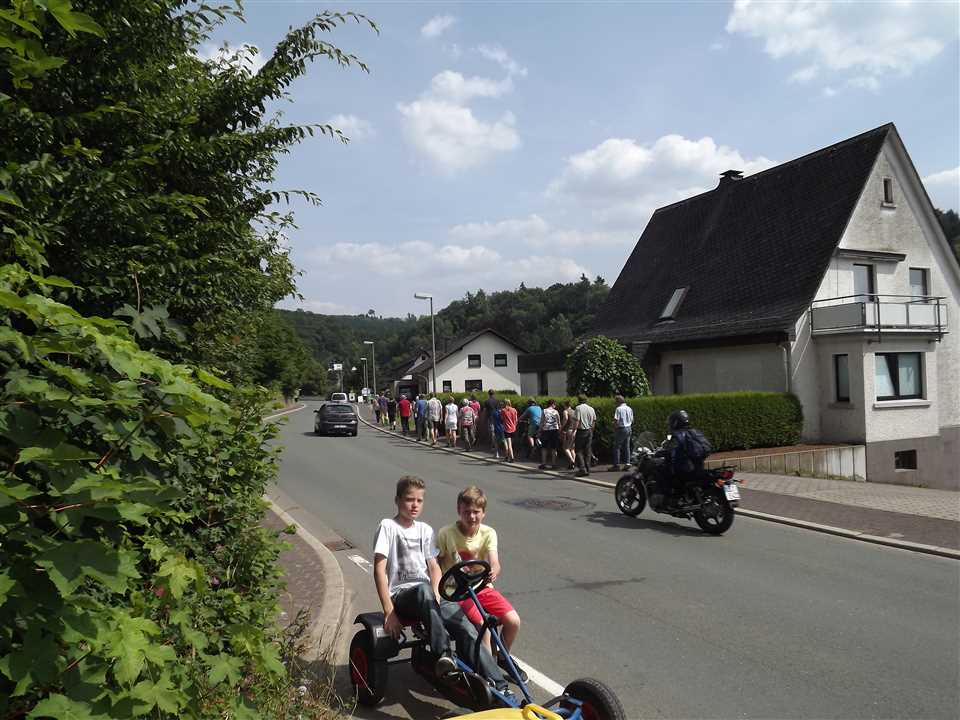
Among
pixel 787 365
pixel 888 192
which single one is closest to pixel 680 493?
pixel 787 365

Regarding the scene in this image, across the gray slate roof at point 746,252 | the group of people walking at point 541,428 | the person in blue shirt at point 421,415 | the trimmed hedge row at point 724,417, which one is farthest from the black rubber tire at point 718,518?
the person in blue shirt at point 421,415

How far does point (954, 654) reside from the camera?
5371 millimetres

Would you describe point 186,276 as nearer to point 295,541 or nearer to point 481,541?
point 481,541

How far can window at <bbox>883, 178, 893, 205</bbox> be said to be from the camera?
23688mm

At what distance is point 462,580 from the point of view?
4133mm

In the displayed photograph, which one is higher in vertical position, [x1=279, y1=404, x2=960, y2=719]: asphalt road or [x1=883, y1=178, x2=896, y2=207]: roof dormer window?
[x1=883, y1=178, x2=896, y2=207]: roof dormer window

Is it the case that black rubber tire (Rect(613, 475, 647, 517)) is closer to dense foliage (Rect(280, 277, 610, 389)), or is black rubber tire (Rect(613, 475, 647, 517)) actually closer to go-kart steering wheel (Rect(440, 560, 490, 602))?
go-kart steering wheel (Rect(440, 560, 490, 602))

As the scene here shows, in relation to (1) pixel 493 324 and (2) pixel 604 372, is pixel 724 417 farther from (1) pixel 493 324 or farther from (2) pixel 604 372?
(1) pixel 493 324

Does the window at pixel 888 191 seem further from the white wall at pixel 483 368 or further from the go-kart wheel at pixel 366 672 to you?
the white wall at pixel 483 368

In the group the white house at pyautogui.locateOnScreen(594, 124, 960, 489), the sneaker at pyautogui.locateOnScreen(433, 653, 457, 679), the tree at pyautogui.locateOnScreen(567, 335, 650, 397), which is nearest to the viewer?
the sneaker at pyautogui.locateOnScreen(433, 653, 457, 679)

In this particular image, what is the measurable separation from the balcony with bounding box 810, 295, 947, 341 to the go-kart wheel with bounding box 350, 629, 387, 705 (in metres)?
20.2

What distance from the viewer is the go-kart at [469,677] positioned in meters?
3.47

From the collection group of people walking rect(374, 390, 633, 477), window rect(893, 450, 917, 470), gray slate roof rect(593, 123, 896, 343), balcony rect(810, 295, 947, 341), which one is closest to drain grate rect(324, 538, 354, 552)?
group of people walking rect(374, 390, 633, 477)

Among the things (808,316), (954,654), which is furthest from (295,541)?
(808,316)
